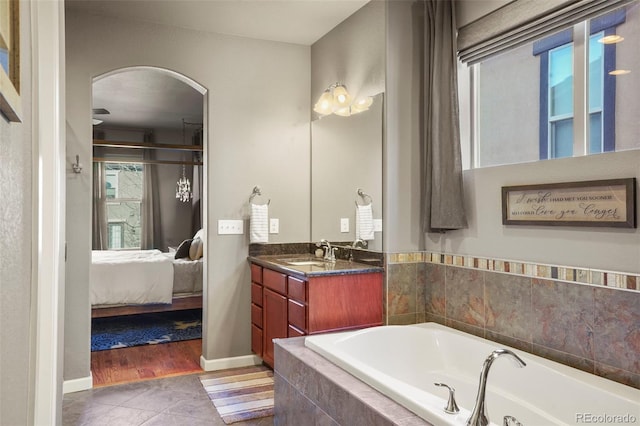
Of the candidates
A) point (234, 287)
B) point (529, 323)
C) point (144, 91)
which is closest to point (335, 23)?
point (234, 287)

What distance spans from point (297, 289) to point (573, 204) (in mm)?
1718

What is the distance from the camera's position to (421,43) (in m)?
3.37

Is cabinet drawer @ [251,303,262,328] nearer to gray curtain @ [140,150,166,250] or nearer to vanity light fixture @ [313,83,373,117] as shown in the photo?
vanity light fixture @ [313,83,373,117]

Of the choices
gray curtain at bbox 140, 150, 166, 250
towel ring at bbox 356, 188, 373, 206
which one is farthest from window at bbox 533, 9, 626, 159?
gray curtain at bbox 140, 150, 166, 250

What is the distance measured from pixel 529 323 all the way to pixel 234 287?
231 cm

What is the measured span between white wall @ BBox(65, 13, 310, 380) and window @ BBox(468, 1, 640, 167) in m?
1.62

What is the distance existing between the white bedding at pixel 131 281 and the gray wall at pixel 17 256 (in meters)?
4.21

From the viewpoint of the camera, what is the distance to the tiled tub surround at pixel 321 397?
72.4 inches

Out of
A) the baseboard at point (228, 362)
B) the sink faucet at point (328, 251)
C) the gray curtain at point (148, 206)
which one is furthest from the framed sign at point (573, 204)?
the gray curtain at point (148, 206)

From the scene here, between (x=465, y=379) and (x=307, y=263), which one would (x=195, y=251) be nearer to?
(x=307, y=263)

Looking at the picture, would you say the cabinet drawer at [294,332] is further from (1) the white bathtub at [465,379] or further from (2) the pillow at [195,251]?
(2) the pillow at [195,251]

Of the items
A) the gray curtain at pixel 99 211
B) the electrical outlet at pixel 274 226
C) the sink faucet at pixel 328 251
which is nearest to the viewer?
the sink faucet at pixel 328 251

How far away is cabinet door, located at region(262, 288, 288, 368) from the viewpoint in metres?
3.46

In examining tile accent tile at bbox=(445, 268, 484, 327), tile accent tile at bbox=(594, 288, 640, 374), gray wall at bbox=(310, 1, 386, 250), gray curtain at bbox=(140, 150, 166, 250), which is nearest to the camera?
tile accent tile at bbox=(594, 288, 640, 374)
